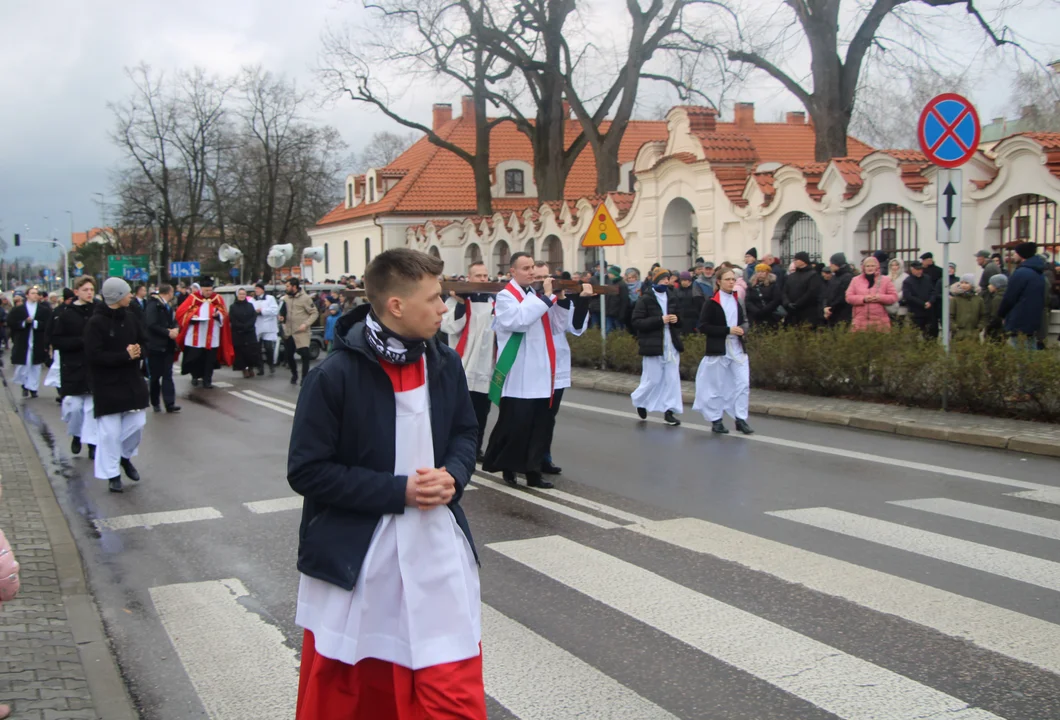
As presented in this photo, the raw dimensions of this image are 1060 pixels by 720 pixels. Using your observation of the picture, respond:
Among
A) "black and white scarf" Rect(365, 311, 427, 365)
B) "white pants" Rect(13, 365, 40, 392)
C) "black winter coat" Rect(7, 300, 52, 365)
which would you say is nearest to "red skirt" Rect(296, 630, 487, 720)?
"black and white scarf" Rect(365, 311, 427, 365)

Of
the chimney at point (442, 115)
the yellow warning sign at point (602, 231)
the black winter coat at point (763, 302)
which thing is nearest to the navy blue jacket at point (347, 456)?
the black winter coat at point (763, 302)

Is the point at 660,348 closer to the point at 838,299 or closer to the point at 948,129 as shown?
the point at 948,129

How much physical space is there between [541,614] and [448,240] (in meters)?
35.0

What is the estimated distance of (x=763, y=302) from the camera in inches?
669

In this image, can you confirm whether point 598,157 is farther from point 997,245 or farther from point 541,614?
point 541,614

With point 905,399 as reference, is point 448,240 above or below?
above

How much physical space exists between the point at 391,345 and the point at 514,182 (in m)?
54.8

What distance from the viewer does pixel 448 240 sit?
4012cm

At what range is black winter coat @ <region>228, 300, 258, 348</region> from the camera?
21625mm

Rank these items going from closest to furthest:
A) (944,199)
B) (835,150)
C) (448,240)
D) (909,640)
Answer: (909,640), (944,199), (835,150), (448,240)

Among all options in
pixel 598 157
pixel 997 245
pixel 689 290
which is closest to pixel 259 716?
pixel 689 290

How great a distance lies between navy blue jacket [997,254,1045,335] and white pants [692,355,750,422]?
11.7 feet

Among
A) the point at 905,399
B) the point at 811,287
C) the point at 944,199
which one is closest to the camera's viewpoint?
the point at 944,199

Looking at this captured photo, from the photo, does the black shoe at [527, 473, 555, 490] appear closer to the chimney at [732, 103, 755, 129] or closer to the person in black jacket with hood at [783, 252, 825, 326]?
the person in black jacket with hood at [783, 252, 825, 326]
